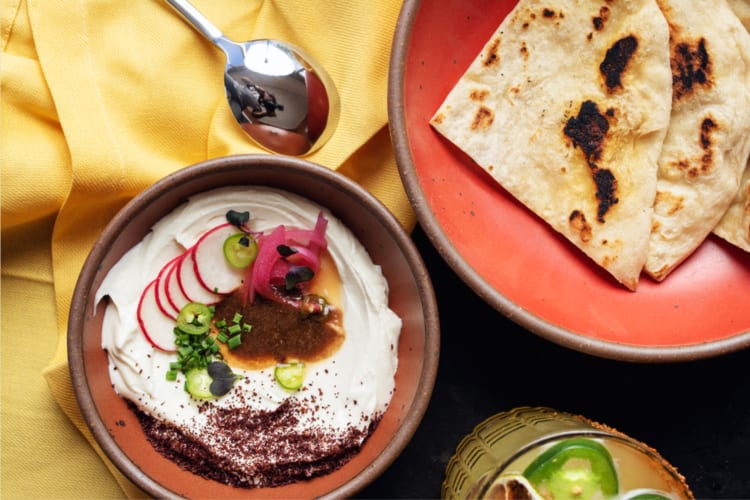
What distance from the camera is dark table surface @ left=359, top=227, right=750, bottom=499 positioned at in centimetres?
238

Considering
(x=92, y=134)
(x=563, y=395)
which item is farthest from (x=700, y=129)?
(x=92, y=134)

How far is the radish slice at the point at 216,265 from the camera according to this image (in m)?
2.11

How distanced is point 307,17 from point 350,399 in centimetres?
116

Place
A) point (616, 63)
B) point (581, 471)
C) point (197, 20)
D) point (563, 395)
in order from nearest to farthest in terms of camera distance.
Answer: point (581, 471)
point (616, 63)
point (197, 20)
point (563, 395)

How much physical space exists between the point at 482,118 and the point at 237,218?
0.77 meters

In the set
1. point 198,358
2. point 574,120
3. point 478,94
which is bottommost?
point 198,358

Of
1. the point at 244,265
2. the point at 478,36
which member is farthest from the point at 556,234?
the point at 244,265

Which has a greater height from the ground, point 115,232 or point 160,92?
point 160,92

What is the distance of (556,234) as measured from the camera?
2.18m

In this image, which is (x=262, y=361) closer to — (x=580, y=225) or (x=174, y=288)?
(x=174, y=288)

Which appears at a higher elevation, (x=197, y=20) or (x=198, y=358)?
(x=197, y=20)

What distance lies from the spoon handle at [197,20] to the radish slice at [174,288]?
668 millimetres

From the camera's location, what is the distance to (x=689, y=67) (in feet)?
6.77

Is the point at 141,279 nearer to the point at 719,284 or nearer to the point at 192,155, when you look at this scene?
the point at 192,155
